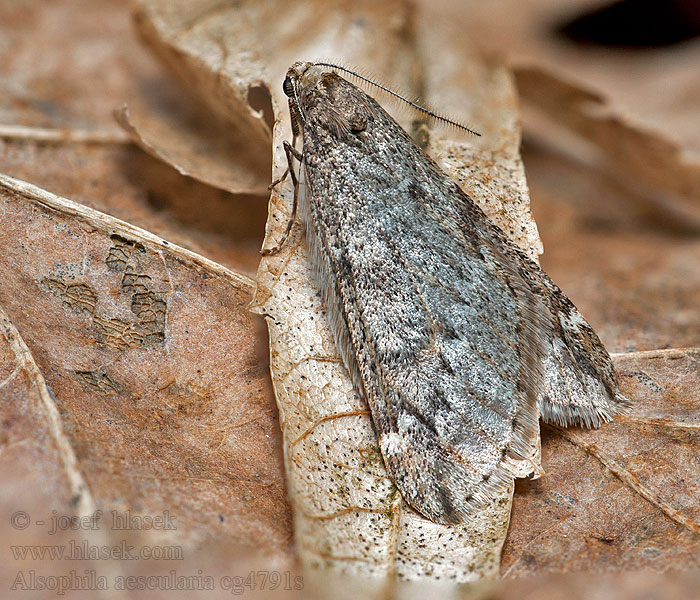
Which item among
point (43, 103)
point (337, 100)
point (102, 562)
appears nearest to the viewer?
point (102, 562)

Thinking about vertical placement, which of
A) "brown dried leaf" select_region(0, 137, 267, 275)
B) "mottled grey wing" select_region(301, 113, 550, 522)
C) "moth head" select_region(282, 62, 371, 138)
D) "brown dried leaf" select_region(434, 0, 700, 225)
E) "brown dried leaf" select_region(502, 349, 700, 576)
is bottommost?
"brown dried leaf" select_region(502, 349, 700, 576)

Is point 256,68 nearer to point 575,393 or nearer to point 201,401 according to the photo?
point 201,401

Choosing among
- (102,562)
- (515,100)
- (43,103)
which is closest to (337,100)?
(515,100)

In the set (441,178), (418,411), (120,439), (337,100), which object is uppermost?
(337,100)

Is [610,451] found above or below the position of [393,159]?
below

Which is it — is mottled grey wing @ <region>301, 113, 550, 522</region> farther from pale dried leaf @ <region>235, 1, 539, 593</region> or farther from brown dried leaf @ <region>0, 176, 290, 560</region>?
brown dried leaf @ <region>0, 176, 290, 560</region>

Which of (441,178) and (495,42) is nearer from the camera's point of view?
(441,178)

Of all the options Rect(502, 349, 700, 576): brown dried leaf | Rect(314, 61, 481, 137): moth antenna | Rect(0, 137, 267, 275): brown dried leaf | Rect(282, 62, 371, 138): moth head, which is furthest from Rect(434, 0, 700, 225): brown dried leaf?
Rect(502, 349, 700, 576): brown dried leaf

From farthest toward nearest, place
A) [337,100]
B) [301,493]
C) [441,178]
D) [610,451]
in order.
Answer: [337,100] → [441,178] → [610,451] → [301,493]
